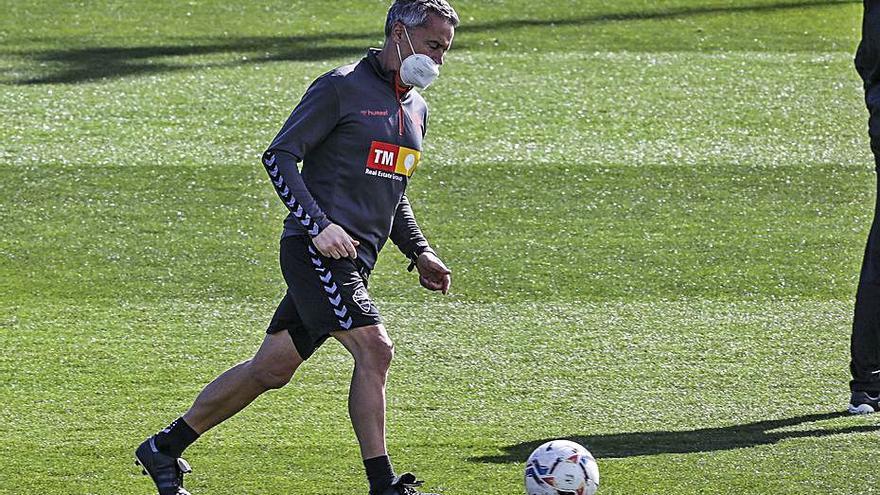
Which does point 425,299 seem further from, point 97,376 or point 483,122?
point 483,122

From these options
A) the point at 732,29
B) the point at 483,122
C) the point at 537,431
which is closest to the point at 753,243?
the point at 483,122

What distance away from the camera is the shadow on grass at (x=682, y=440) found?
598cm

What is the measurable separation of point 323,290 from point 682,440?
6.16 feet

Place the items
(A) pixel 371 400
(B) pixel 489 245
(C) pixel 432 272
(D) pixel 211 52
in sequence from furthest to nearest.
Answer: (D) pixel 211 52
(B) pixel 489 245
(C) pixel 432 272
(A) pixel 371 400

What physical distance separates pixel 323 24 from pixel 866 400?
10.1 meters

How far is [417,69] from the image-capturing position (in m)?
5.18

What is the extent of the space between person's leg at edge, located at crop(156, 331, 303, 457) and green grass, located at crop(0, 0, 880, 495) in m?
0.25

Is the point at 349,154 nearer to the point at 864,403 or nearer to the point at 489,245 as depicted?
the point at 864,403

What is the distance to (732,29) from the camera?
621 inches

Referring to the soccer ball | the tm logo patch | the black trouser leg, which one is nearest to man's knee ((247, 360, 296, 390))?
the tm logo patch

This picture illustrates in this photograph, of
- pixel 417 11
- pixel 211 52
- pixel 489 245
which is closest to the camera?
pixel 417 11

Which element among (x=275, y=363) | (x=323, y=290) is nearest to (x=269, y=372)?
(x=275, y=363)

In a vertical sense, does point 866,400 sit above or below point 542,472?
below

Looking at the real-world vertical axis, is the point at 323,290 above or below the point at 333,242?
below
